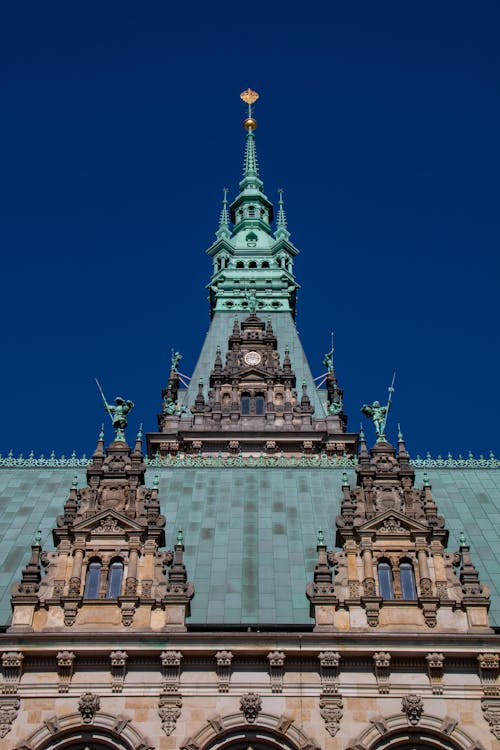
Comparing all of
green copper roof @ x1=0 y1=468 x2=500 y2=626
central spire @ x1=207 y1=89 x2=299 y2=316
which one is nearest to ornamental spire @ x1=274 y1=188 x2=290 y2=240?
central spire @ x1=207 y1=89 x2=299 y2=316

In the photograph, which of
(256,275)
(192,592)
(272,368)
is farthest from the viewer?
(256,275)

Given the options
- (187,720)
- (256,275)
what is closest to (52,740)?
(187,720)

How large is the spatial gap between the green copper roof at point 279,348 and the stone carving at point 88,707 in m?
30.7

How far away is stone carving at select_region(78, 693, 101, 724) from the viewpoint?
24.4 meters

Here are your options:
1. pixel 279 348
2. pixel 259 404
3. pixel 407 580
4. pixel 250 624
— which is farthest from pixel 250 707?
pixel 279 348

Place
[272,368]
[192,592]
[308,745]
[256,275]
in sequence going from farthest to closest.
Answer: [256,275] → [272,368] → [192,592] → [308,745]

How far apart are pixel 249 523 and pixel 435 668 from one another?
8.35 meters

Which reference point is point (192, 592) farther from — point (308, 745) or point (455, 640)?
point (455, 640)

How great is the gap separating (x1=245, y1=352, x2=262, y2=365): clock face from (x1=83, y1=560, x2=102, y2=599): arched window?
30692mm

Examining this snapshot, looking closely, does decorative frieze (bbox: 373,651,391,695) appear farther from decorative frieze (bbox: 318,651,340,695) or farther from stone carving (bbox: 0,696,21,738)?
stone carving (bbox: 0,696,21,738)

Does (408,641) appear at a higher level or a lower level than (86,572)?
lower

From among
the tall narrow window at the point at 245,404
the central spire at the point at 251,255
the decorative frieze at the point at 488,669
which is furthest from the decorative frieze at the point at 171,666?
the central spire at the point at 251,255

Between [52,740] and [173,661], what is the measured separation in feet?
10.7

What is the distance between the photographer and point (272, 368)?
185 ft
